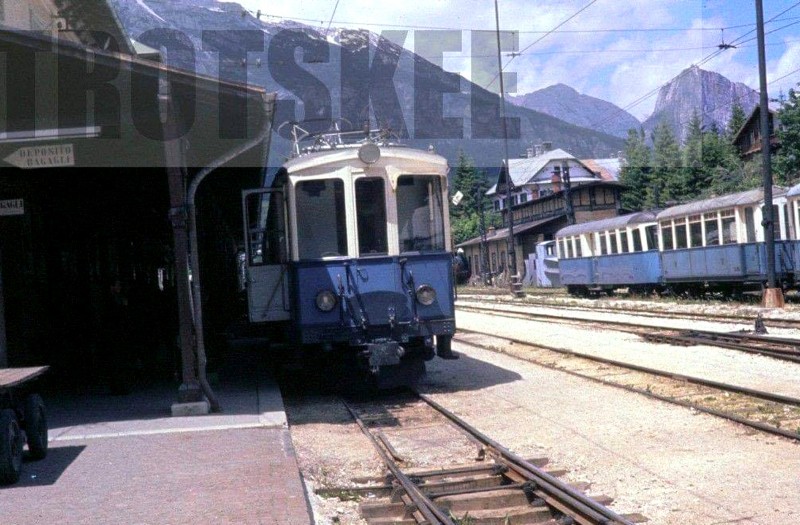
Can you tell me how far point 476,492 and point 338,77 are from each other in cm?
2430

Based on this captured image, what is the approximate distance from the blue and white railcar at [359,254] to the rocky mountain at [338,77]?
1232 mm

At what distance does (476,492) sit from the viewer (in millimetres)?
6922

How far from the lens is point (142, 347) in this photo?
1490cm

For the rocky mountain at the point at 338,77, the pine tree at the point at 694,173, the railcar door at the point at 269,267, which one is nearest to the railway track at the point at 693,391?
the railcar door at the point at 269,267

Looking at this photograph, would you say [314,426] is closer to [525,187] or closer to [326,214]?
[326,214]

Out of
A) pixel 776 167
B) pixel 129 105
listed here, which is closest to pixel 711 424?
pixel 129 105

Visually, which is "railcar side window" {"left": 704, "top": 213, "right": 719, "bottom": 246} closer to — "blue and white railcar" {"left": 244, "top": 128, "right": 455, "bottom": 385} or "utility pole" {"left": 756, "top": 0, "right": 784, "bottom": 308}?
"utility pole" {"left": 756, "top": 0, "right": 784, "bottom": 308}

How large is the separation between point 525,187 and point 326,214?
7662 centimetres

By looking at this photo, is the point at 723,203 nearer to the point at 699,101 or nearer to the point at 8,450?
the point at 8,450

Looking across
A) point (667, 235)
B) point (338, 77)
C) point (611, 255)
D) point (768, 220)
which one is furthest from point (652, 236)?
point (338, 77)

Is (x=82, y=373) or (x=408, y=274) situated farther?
(x=82, y=373)

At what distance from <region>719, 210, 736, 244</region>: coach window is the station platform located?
19073 millimetres

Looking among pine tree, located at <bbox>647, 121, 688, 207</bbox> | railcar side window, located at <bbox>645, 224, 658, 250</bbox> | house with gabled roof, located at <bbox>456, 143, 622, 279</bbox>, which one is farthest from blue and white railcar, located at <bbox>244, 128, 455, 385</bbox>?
pine tree, located at <bbox>647, 121, 688, 207</bbox>

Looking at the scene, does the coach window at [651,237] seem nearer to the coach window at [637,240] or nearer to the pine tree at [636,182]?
the coach window at [637,240]
